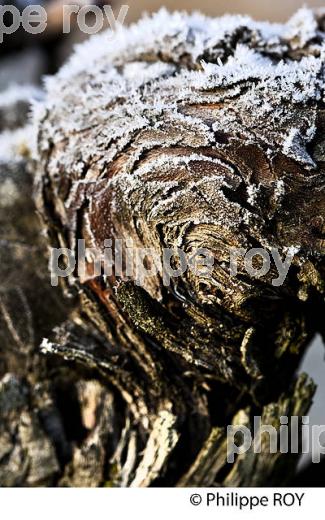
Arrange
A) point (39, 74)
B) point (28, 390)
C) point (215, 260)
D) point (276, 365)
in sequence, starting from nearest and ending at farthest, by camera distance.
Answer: point (215, 260), point (276, 365), point (28, 390), point (39, 74)

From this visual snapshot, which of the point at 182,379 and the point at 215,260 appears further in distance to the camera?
the point at 182,379

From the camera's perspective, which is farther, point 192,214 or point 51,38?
point 51,38

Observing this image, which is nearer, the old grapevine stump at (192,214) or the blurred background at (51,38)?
the old grapevine stump at (192,214)

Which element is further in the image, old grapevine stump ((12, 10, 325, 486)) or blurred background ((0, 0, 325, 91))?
blurred background ((0, 0, 325, 91))

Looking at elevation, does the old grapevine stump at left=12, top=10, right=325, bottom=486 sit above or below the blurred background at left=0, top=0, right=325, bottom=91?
below

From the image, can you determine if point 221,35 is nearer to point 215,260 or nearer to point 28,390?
point 215,260

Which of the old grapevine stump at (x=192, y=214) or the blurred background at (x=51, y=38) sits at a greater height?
the blurred background at (x=51, y=38)

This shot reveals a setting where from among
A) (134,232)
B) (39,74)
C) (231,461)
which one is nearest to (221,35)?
(134,232)

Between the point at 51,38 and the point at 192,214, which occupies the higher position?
the point at 51,38
